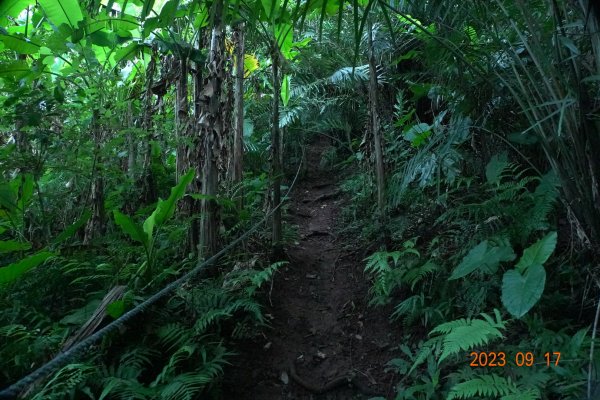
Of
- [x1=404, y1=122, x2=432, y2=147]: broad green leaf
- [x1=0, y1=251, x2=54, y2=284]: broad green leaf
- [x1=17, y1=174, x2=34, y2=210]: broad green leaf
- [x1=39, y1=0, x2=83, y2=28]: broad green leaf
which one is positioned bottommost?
[x1=0, y1=251, x2=54, y2=284]: broad green leaf

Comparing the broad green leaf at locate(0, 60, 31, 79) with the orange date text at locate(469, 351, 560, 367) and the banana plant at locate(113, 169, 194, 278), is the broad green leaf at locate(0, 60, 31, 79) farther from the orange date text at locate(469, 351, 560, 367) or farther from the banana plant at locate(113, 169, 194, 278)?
the orange date text at locate(469, 351, 560, 367)

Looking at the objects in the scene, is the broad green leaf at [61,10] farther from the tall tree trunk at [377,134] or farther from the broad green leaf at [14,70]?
the tall tree trunk at [377,134]

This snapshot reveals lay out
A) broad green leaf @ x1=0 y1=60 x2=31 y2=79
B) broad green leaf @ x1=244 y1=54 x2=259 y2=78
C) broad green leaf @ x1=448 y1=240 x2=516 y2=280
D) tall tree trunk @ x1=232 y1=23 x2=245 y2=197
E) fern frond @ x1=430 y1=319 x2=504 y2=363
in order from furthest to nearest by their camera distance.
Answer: broad green leaf @ x1=244 y1=54 x2=259 y2=78 < tall tree trunk @ x1=232 y1=23 x2=245 y2=197 < broad green leaf @ x1=0 y1=60 x2=31 y2=79 < broad green leaf @ x1=448 y1=240 x2=516 y2=280 < fern frond @ x1=430 y1=319 x2=504 y2=363

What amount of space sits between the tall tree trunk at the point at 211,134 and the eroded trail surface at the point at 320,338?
72cm

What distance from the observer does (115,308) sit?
222 cm

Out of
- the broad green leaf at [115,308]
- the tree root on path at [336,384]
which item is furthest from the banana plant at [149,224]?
the tree root on path at [336,384]

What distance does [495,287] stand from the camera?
2311 mm

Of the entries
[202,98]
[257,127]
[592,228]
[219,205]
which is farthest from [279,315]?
[257,127]

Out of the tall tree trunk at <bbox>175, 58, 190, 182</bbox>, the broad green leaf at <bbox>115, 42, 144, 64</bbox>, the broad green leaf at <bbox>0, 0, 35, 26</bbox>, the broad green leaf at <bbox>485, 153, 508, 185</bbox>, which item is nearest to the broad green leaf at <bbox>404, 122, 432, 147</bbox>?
the broad green leaf at <bbox>485, 153, 508, 185</bbox>

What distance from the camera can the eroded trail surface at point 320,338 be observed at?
7.76 feet

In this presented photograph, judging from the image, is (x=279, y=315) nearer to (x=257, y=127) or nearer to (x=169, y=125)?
(x=169, y=125)

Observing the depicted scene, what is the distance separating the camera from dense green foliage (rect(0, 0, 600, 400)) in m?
1.79

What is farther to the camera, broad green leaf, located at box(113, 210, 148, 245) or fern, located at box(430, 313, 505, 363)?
broad green leaf, located at box(113, 210, 148, 245)

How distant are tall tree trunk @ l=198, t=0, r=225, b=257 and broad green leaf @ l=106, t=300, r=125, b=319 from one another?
0.86 meters
